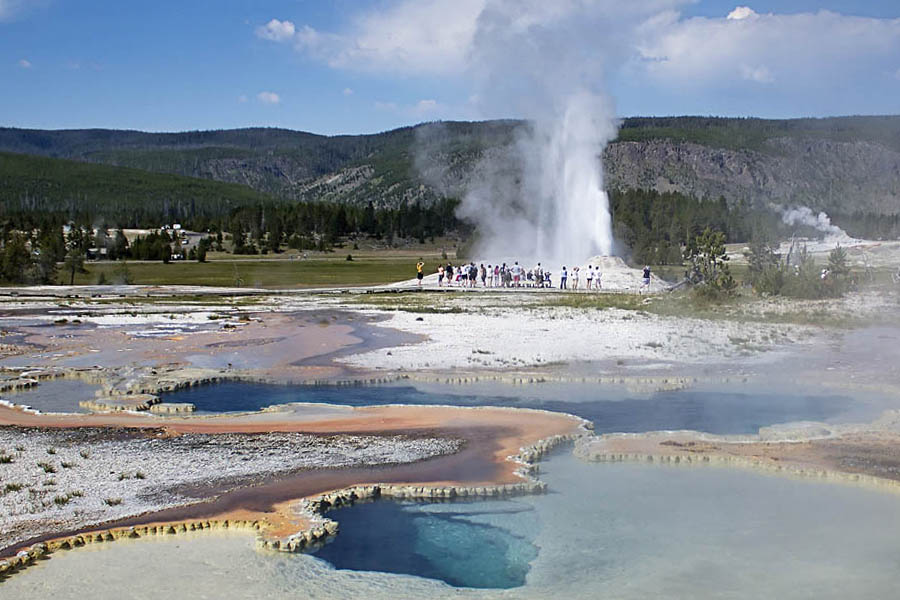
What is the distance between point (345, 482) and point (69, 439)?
4.27 meters

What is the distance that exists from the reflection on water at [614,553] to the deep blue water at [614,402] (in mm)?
3448

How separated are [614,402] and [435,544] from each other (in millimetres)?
7481

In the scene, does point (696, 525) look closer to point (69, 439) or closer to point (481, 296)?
point (69, 439)

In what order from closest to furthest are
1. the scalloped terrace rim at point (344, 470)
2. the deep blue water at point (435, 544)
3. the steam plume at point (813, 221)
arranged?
the deep blue water at point (435, 544), the scalloped terrace rim at point (344, 470), the steam plume at point (813, 221)

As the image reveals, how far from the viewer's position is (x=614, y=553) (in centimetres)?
870

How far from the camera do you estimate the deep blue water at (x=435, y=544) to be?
8.37 meters

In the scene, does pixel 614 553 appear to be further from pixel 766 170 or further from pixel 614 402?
pixel 766 170

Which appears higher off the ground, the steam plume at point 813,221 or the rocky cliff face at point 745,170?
the rocky cliff face at point 745,170

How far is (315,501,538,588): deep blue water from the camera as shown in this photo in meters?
8.37

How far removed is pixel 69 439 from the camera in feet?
41.9

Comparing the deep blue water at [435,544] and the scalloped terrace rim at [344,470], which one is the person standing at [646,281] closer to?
the scalloped terrace rim at [344,470]

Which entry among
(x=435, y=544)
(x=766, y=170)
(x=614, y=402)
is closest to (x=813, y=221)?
(x=766, y=170)

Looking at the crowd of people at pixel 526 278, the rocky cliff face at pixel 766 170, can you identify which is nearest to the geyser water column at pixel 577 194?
the crowd of people at pixel 526 278

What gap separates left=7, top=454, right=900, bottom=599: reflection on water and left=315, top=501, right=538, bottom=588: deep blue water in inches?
1.2
